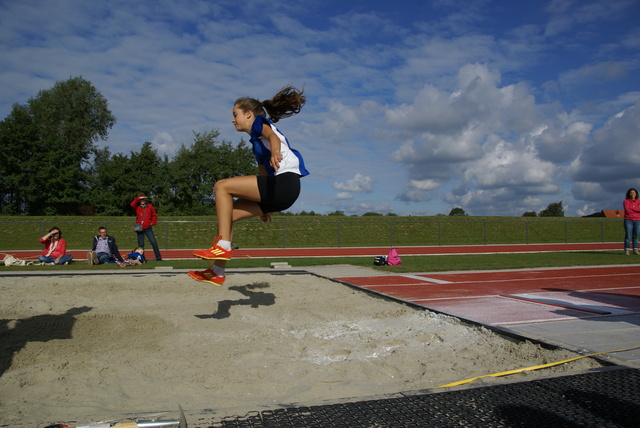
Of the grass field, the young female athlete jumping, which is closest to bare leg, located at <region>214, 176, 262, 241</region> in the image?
the young female athlete jumping

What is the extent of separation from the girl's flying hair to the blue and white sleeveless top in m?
0.37

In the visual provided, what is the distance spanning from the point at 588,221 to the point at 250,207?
1193 inches

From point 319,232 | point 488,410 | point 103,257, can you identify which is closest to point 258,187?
point 488,410

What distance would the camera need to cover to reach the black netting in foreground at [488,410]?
203 centimetres

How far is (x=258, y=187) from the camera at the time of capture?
3.88 m

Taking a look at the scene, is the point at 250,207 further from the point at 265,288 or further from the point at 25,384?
the point at 265,288

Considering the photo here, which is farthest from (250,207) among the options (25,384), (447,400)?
(447,400)

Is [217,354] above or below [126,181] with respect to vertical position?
below

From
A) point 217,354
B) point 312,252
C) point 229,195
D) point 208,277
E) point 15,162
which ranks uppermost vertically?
point 15,162

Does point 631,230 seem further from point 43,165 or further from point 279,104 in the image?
point 43,165

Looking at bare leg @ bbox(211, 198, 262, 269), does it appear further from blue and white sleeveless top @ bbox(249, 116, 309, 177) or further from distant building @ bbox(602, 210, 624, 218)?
distant building @ bbox(602, 210, 624, 218)

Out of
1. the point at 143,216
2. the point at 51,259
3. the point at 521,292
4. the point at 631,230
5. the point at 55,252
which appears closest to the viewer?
the point at 521,292

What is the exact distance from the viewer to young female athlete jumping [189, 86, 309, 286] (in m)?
3.85

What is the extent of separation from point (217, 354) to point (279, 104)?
2422mm
